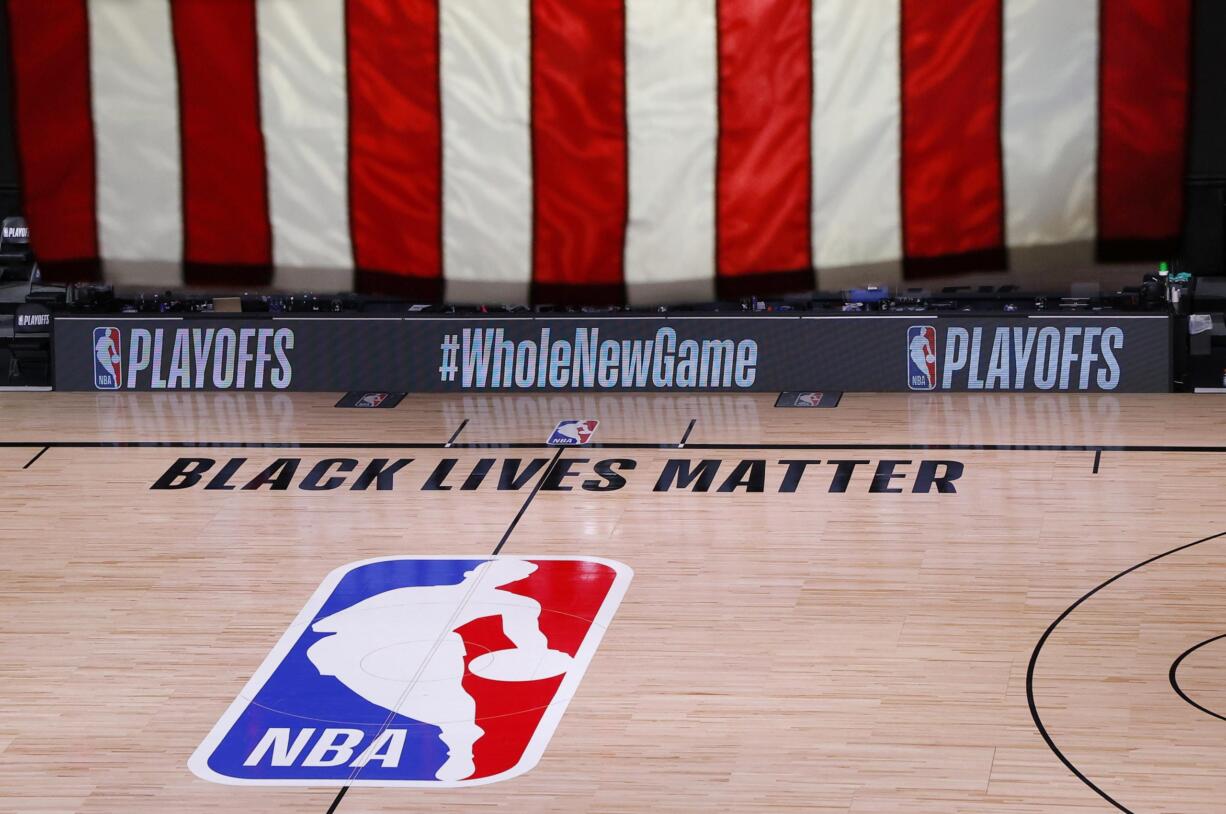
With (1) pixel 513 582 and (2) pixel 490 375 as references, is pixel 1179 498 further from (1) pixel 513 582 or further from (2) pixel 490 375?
(2) pixel 490 375

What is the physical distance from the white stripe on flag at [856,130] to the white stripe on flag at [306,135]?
2480 mm

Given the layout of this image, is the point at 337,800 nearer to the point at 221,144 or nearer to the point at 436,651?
the point at 436,651

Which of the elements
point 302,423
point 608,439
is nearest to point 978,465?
point 608,439

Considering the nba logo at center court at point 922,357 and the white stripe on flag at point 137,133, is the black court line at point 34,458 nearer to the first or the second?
the white stripe on flag at point 137,133

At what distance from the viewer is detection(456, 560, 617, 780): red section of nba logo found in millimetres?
5141

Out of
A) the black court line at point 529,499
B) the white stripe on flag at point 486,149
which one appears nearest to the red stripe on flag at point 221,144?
the white stripe on flag at point 486,149

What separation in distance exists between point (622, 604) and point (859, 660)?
0.98 meters

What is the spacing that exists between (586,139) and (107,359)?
2.97 m

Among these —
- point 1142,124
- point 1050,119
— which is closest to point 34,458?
point 1050,119

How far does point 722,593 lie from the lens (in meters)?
6.39

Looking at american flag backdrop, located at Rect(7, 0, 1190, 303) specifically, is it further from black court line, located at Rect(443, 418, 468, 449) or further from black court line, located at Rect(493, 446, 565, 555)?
black court line, located at Rect(493, 446, 565, 555)

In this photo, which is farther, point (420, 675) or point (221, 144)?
point (221, 144)

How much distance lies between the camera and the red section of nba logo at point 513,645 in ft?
16.9

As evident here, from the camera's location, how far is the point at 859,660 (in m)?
5.70
